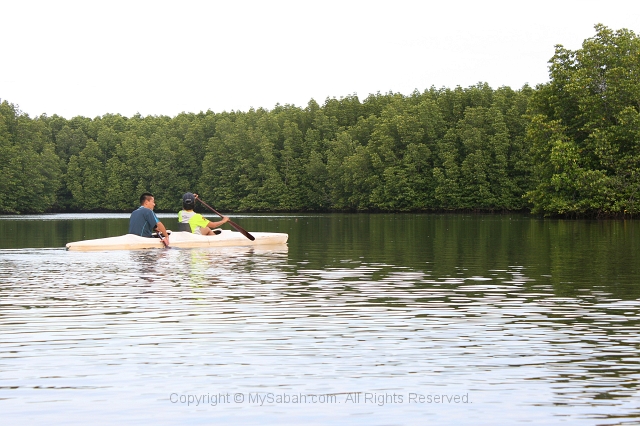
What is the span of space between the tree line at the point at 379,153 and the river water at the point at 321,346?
50709mm

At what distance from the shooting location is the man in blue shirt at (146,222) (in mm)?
29453

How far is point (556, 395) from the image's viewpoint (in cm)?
898

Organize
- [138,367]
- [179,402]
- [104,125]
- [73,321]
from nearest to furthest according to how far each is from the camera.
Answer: [179,402] < [138,367] < [73,321] < [104,125]

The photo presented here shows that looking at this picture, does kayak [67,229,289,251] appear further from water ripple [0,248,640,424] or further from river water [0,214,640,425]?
water ripple [0,248,640,424]

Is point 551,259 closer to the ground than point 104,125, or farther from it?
closer to the ground

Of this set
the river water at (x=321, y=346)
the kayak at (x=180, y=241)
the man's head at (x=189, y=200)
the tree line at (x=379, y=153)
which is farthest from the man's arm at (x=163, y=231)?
the tree line at (x=379, y=153)

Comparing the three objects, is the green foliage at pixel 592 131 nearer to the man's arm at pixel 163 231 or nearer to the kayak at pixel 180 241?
the kayak at pixel 180 241

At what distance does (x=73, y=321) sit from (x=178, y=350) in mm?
3160

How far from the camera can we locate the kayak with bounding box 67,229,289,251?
29.5 meters

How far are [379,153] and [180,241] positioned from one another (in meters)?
87.9

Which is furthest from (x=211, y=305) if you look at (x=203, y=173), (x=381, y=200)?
(x=203, y=173)

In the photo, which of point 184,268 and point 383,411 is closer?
point 383,411

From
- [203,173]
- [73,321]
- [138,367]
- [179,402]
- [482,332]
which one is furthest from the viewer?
[203,173]

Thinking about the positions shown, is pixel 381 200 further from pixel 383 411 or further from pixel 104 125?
pixel 383 411
